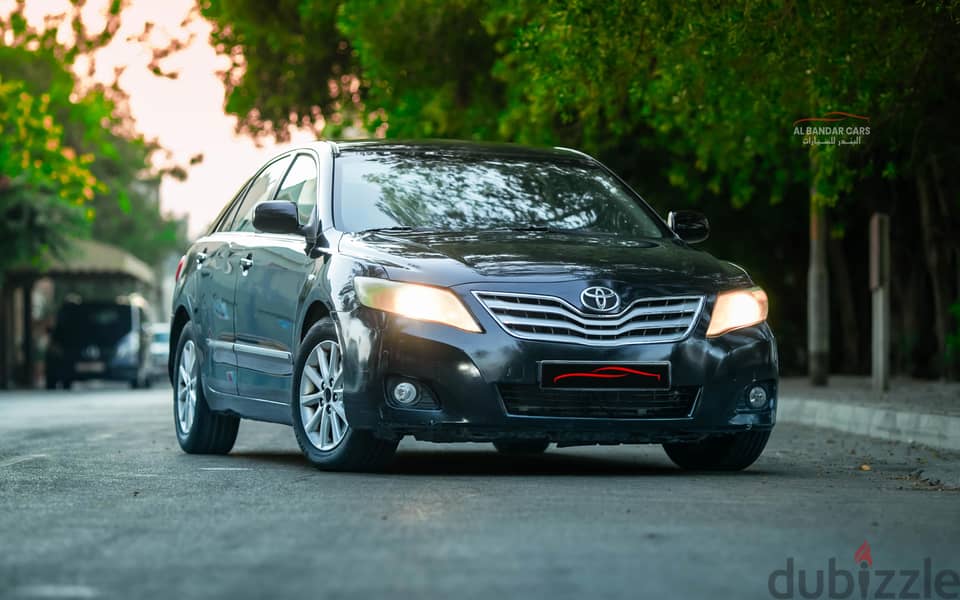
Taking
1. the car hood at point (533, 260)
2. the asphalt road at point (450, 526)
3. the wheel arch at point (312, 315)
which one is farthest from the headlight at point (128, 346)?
the car hood at point (533, 260)

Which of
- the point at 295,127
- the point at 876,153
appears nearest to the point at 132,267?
the point at 295,127

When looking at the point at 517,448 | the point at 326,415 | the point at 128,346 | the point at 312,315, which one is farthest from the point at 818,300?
the point at 128,346

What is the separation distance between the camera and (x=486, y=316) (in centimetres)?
897

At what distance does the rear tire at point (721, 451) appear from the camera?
9758 millimetres

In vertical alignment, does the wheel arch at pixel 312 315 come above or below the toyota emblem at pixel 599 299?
below

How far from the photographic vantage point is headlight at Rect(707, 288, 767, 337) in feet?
30.7

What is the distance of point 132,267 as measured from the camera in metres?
45.4

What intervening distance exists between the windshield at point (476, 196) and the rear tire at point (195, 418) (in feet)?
6.49

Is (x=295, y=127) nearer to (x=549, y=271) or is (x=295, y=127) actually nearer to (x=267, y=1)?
(x=267, y=1)

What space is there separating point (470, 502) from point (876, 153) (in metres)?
13.6

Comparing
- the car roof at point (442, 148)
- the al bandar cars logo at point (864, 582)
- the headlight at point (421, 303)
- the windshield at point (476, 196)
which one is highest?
the car roof at point (442, 148)

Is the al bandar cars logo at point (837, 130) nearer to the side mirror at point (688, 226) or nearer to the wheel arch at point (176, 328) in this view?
the side mirror at point (688, 226)

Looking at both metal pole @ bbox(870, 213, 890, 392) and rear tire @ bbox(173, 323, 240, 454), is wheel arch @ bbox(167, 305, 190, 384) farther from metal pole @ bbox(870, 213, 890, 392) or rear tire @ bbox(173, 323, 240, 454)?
metal pole @ bbox(870, 213, 890, 392)

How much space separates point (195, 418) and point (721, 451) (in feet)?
11.4
